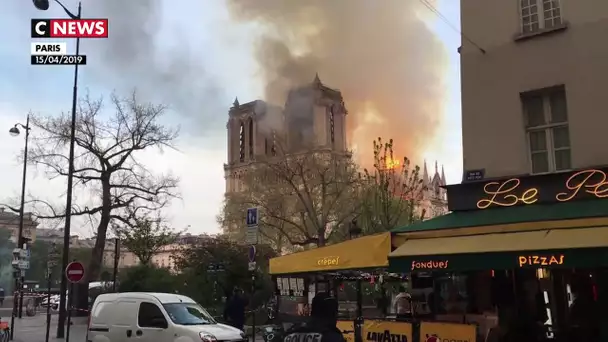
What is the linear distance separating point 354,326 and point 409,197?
24636 millimetres

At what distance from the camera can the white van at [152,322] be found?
1130cm

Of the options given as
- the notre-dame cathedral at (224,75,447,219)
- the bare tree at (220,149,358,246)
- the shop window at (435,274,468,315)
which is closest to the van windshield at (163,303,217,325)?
the shop window at (435,274,468,315)

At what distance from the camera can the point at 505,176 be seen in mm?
10570

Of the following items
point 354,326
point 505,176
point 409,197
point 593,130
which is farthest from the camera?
point 409,197

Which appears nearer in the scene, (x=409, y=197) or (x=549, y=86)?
(x=549, y=86)

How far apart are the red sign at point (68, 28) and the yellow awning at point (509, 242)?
12.5 m

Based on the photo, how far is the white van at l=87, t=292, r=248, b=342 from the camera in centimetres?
1130

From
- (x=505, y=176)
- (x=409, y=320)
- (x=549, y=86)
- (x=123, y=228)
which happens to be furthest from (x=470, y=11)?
(x=123, y=228)

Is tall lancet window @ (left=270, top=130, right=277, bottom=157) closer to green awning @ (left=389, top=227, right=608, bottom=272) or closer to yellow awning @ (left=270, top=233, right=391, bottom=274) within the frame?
yellow awning @ (left=270, top=233, right=391, bottom=274)

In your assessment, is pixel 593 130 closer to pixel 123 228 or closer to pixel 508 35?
pixel 508 35

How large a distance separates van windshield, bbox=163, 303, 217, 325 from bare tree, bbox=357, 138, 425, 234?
18.3 meters

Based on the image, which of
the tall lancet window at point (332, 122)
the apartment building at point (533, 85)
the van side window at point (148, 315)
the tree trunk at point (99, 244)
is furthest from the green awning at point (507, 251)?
the tall lancet window at point (332, 122)

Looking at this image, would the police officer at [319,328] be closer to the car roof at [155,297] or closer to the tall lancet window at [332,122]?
the car roof at [155,297]

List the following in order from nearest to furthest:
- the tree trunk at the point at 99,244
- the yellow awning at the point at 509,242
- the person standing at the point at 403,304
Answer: the yellow awning at the point at 509,242 < the person standing at the point at 403,304 < the tree trunk at the point at 99,244
